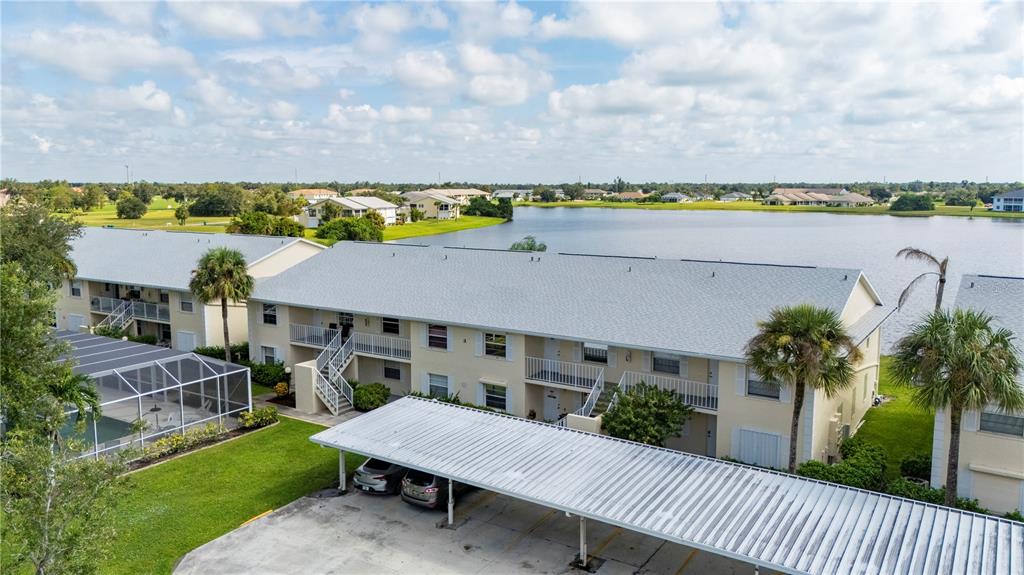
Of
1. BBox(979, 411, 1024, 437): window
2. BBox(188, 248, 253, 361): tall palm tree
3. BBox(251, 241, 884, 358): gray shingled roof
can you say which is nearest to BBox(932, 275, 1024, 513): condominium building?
BBox(979, 411, 1024, 437): window

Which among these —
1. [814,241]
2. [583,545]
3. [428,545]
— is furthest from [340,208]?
[583,545]

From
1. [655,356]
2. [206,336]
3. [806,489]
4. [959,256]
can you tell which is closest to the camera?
[806,489]

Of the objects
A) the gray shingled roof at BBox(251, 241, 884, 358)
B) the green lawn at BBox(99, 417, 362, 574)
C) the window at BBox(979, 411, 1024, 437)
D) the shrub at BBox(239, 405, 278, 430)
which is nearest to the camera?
the green lawn at BBox(99, 417, 362, 574)

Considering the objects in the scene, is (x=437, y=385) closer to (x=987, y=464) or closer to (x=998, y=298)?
(x=987, y=464)

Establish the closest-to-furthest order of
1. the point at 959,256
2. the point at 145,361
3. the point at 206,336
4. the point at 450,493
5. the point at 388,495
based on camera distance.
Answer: the point at 450,493, the point at 388,495, the point at 145,361, the point at 206,336, the point at 959,256

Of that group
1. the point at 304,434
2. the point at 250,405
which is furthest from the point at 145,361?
the point at 304,434

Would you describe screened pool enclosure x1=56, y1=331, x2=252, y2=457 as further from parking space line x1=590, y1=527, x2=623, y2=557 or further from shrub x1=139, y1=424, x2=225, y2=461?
parking space line x1=590, y1=527, x2=623, y2=557

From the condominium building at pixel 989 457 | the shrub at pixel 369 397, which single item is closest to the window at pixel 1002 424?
the condominium building at pixel 989 457

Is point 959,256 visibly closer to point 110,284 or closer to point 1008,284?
point 1008,284
